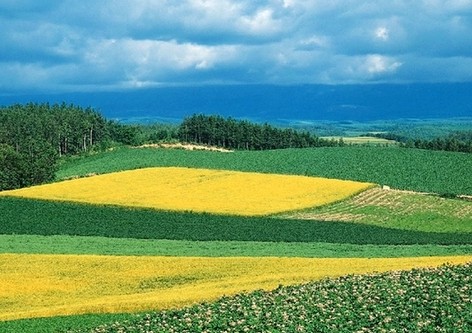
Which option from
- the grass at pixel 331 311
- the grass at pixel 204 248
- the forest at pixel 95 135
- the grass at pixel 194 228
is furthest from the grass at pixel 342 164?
the grass at pixel 331 311

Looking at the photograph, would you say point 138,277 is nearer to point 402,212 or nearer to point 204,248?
point 204,248

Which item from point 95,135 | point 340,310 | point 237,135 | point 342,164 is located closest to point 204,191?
point 342,164

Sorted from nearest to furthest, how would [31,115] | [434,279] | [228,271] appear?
[434,279] < [228,271] < [31,115]

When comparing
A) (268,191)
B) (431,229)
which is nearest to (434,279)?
(431,229)

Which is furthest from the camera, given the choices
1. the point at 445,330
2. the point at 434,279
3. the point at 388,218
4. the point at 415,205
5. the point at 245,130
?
the point at 245,130

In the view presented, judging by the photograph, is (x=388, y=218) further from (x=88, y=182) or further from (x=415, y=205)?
(x=88, y=182)

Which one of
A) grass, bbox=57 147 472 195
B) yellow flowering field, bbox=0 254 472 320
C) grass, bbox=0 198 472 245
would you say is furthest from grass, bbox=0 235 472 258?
grass, bbox=57 147 472 195

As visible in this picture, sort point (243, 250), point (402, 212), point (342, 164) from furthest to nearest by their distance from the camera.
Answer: point (342, 164), point (402, 212), point (243, 250)

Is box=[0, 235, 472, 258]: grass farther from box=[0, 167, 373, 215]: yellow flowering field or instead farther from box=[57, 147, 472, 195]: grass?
box=[57, 147, 472, 195]: grass
